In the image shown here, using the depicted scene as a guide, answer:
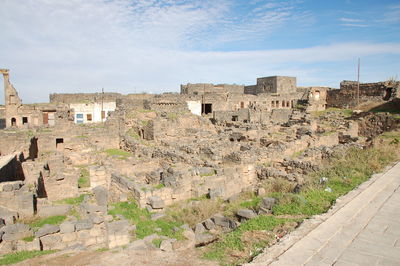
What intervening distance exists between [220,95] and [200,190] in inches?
815

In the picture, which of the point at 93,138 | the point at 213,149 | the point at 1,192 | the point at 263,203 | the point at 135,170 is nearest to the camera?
the point at 263,203

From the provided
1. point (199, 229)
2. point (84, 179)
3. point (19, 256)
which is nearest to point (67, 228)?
point (19, 256)

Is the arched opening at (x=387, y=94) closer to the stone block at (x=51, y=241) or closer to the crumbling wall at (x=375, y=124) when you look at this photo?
the crumbling wall at (x=375, y=124)

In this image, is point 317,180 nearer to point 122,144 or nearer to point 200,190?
point 200,190

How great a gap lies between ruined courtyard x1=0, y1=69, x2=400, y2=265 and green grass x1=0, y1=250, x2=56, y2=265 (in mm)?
256

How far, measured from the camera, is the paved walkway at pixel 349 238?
442cm

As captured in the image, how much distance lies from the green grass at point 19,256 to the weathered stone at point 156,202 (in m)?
2.77

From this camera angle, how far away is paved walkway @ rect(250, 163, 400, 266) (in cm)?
442

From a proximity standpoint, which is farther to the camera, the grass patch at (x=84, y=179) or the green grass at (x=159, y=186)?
the grass patch at (x=84, y=179)

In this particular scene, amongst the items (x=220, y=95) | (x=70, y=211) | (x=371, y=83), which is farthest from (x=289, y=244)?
(x=371, y=83)

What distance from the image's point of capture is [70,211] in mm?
8359

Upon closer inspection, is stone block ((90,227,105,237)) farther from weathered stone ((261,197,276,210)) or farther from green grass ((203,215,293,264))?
weathered stone ((261,197,276,210))

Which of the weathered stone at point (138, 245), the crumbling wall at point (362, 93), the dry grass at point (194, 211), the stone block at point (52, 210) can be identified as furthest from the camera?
the crumbling wall at point (362, 93)

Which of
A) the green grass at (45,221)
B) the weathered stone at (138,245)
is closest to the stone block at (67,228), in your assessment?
the green grass at (45,221)
